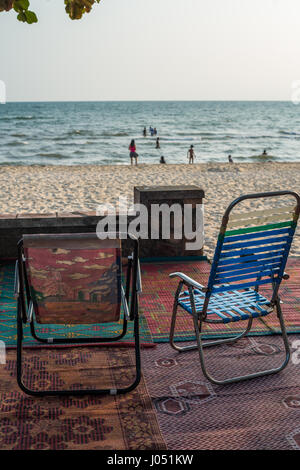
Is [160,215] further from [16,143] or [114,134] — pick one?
[114,134]

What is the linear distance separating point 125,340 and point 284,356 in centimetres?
101

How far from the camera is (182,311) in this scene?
4.14 m

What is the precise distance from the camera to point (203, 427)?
8.32ft

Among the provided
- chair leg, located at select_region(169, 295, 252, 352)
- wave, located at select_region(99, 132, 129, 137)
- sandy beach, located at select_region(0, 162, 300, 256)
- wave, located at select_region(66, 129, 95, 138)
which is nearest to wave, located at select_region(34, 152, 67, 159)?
sandy beach, located at select_region(0, 162, 300, 256)

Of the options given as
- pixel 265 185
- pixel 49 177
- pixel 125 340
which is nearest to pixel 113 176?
pixel 49 177

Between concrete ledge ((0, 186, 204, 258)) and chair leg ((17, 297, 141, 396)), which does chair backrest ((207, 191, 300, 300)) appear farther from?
concrete ledge ((0, 186, 204, 258))

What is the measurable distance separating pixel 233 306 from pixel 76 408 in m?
1.04

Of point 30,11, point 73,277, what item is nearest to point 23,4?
point 30,11

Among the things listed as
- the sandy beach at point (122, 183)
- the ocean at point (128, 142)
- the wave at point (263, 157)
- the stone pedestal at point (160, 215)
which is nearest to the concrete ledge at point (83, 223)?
the stone pedestal at point (160, 215)

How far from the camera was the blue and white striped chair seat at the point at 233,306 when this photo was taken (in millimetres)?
2938

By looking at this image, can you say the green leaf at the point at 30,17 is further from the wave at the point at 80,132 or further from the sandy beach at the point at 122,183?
the wave at the point at 80,132

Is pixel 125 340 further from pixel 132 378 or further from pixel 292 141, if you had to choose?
pixel 292 141

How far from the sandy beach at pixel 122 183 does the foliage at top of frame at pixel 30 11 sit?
382cm

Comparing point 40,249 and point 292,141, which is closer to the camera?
point 40,249
